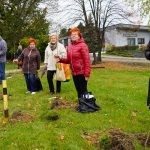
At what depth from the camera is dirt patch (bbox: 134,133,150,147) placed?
7761 mm

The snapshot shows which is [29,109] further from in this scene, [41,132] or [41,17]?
[41,17]

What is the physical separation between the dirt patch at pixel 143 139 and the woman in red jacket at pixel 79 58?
225 cm

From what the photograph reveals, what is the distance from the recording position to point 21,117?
30.8ft

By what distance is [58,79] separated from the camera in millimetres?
12469

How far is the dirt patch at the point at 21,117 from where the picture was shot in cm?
914

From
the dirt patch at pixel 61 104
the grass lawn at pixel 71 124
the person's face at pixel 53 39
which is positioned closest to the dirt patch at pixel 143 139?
the grass lawn at pixel 71 124

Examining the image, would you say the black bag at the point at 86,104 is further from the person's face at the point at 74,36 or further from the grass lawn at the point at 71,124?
the person's face at the point at 74,36

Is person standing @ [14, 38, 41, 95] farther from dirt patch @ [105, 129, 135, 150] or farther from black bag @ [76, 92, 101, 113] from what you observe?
dirt patch @ [105, 129, 135, 150]

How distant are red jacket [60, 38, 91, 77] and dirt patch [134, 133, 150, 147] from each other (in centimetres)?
230

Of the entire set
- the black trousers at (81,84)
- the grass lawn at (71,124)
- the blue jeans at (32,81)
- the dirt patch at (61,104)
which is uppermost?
the black trousers at (81,84)

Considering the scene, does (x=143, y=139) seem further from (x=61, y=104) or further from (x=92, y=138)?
(x=61, y=104)

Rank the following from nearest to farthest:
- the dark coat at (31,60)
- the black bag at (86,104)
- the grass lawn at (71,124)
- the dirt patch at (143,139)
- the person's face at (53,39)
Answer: the grass lawn at (71,124) < the dirt patch at (143,139) < the black bag at (86,104) < the person's face at (53,39) < the dark coat at (31,60)

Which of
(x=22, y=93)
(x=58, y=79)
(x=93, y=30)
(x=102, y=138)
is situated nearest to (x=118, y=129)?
(x=102, y=138)

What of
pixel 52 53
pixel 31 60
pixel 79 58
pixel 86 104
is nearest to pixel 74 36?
pixel 79 58
